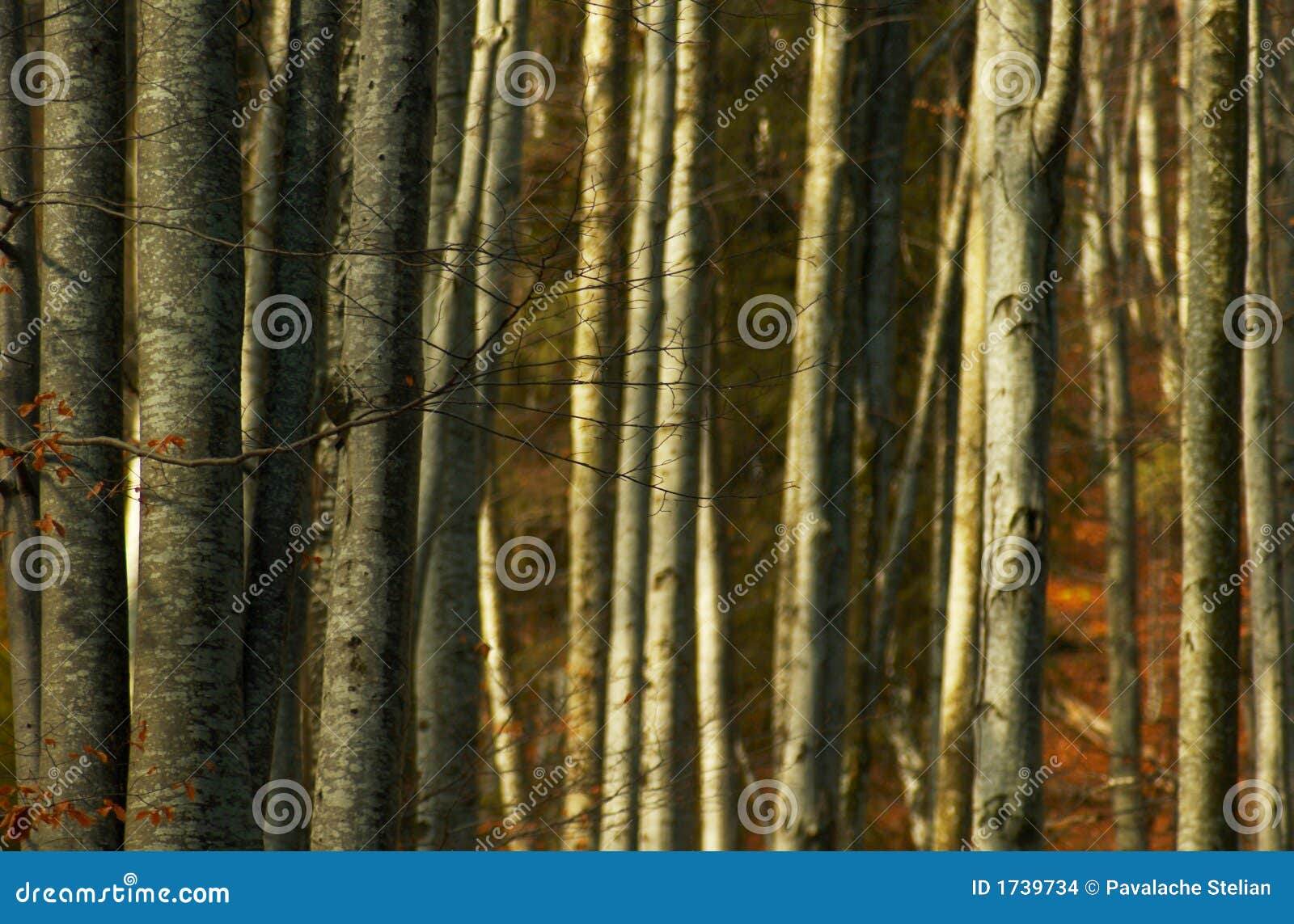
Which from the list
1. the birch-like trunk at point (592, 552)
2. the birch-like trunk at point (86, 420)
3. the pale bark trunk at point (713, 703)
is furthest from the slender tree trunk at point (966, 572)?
the birch-like trunk at point (86, 420)

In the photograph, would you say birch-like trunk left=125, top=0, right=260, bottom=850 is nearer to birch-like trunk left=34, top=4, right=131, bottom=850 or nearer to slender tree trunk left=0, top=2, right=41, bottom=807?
birch-like trunk left=34, top=4, right=131, bottom=850

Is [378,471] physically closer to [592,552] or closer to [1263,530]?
[592,552]

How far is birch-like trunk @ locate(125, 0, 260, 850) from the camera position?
416 cm

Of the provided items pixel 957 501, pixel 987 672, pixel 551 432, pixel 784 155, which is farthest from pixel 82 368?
pixel 551 432

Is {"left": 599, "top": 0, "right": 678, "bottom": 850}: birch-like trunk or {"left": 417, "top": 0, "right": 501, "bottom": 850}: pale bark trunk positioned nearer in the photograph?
{"left": 417, "top": 0, "right": 501, "bottom": 850}: pale bark trunk

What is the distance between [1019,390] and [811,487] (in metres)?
2.63

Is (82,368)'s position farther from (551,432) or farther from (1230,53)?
(551,432)

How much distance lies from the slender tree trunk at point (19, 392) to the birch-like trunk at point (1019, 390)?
3560mm

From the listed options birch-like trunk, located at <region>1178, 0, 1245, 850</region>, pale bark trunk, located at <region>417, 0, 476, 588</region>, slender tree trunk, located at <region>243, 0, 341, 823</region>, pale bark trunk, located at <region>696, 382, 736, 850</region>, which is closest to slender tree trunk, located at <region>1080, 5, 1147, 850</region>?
pale bark trunk, located at <region>696, 382, 736, 850</region>

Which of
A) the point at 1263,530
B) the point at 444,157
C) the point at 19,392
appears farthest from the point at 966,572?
the point at 19,392

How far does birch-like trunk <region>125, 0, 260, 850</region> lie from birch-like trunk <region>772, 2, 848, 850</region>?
410 cm

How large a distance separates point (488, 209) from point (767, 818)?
4196 millimetres

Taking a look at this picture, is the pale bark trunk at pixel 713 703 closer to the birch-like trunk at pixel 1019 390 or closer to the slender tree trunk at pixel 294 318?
the birch-like trunk at pixel 1019 390

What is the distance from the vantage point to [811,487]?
817cm
